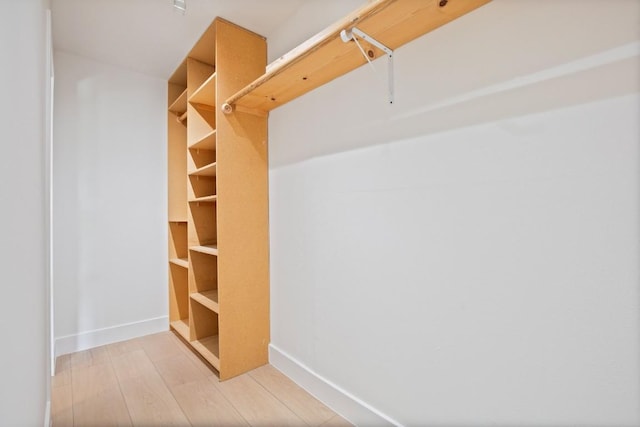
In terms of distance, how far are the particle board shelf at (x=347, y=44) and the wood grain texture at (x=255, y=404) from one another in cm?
177

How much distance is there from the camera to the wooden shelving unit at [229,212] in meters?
1.88

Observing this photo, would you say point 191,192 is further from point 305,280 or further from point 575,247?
point 575,247

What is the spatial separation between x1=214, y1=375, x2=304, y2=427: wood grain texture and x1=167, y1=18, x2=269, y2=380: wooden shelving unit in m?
0.11

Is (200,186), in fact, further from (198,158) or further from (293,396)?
(293,396)

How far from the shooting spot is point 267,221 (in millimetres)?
2094

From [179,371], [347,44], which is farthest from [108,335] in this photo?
[347,44]

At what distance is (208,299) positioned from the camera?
216 cm

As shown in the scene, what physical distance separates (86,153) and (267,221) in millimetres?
1665

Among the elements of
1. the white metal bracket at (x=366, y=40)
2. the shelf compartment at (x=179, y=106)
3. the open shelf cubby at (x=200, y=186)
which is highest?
the shelf compartment at (x=179, y=106)

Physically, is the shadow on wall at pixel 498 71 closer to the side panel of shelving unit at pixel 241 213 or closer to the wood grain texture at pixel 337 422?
the side panel of shelving unit at pixel 241 213

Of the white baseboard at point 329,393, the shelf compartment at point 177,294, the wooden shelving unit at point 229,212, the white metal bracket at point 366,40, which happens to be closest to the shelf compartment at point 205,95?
the wooden shelving unit at point 229,212

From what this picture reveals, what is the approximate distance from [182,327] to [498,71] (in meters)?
2.86

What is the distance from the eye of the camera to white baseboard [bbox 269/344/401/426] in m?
1.38

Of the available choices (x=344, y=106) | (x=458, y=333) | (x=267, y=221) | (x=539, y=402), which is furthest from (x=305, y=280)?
(x=539, y=402)
